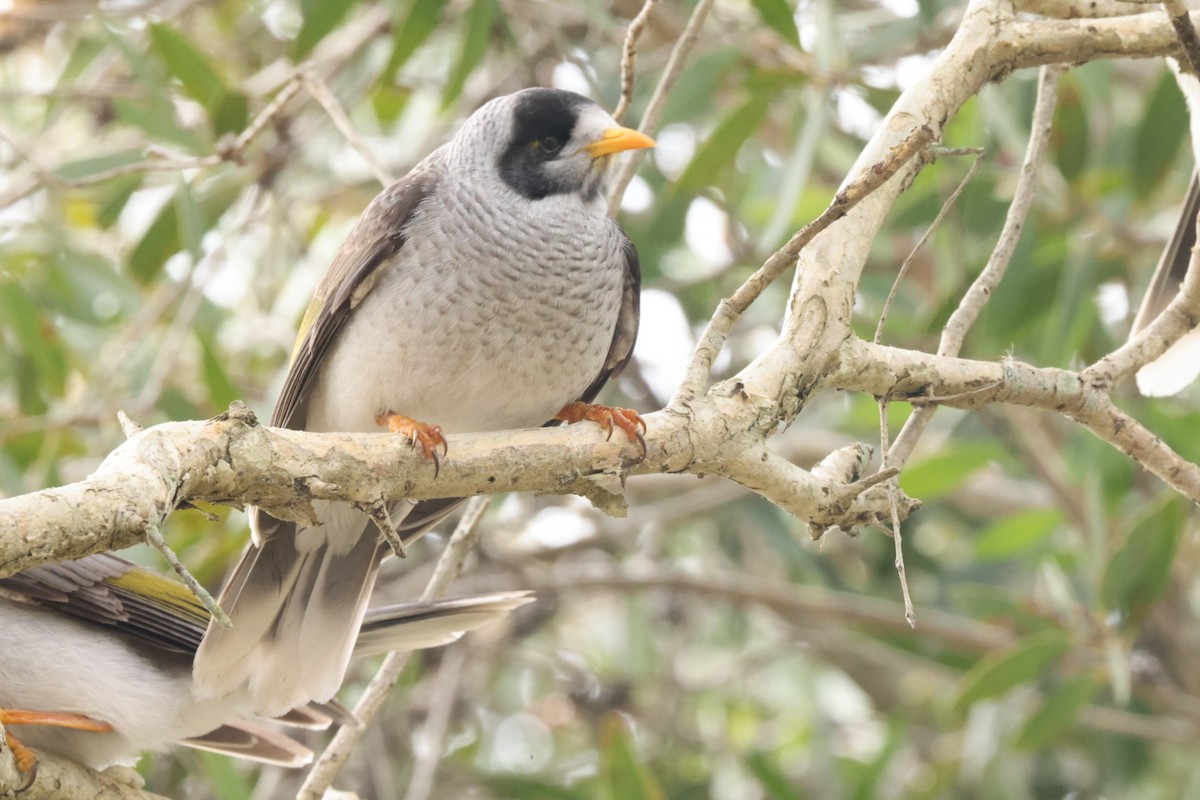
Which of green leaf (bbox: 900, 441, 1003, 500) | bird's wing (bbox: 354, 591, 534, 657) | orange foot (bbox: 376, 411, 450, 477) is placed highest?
green leaf (bbox: 900, 441, 1003, 500)

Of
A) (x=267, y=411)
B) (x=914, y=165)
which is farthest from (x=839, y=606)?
(x=914, y=165)

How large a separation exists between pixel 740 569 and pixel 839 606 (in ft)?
5.25

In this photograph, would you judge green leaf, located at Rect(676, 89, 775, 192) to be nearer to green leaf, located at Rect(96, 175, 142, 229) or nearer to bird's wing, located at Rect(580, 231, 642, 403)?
bird's wing, located at Rect(580, 231, 642, 403)

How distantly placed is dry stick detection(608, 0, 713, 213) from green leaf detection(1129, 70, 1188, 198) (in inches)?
72.6

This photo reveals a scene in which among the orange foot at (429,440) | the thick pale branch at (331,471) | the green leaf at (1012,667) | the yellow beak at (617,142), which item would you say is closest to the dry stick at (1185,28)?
the thick pale branch at (331,471)

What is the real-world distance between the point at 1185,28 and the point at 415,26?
2.44 m

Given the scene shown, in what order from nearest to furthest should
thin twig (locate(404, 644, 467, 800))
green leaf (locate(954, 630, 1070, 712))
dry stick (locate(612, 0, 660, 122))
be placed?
dry stick (locate(612, 0, 660, 122)), thin twig (locate(404, 644, 467, 800)), green leaf (locate(954, 630, 1070, 712))

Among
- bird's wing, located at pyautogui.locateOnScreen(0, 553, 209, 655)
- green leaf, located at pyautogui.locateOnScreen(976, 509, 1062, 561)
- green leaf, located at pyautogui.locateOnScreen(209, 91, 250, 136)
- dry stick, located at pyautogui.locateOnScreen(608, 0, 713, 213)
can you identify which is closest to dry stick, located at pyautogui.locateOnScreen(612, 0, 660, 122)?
dry stick, located at pyautogui.locateOnScreen(608, 0, 713, 213)

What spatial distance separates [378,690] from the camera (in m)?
3.30

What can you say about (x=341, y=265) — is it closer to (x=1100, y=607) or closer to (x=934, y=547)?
(x=1100, y=607)

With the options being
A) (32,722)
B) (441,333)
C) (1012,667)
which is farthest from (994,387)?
(32,722)

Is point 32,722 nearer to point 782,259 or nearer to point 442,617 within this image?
point 442,617

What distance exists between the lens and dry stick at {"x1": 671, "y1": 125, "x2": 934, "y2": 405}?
262 cm

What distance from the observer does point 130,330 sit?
16.8ft
